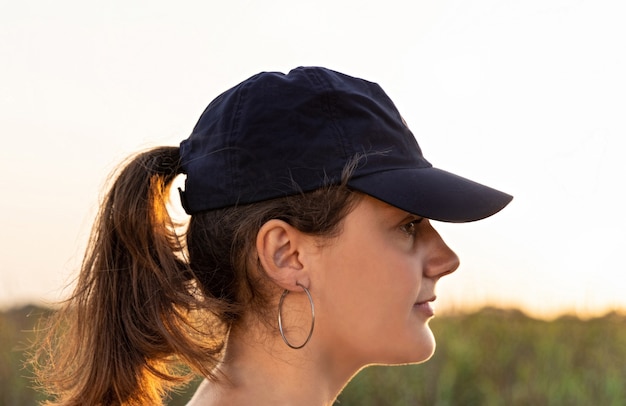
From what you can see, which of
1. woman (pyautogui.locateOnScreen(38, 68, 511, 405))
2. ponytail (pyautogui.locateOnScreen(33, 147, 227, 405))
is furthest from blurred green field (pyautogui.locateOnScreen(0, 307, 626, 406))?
woman (pyautogui.locateOnScreen(38, 68, 511, 405))

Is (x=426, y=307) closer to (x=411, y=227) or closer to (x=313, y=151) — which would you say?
(x=411, y=227)

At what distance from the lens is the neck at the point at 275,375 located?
2.06 meters

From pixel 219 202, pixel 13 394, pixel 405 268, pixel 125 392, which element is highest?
pixel 219 202

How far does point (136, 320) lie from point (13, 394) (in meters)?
3.38

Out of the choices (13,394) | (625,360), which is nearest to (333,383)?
(625,360)

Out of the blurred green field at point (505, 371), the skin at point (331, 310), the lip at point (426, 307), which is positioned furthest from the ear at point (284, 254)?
the blurred green field at point (505, 371)

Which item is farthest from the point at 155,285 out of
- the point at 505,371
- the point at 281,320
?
the point at 505,371

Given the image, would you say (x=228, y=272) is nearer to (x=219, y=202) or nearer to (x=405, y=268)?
(x=219, y=202)

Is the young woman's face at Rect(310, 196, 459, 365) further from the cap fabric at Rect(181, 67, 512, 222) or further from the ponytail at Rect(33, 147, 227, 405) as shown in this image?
the ponytail at Rect(33, 147, 227, 405)

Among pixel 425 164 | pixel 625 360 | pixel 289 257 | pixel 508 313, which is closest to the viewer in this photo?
pixel 289 257

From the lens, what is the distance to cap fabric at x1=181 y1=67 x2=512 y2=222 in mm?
2035

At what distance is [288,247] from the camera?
204 cm

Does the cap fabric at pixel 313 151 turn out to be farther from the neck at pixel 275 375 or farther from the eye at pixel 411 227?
the neck at pixel 275 375

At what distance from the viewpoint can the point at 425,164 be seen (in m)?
2.22
